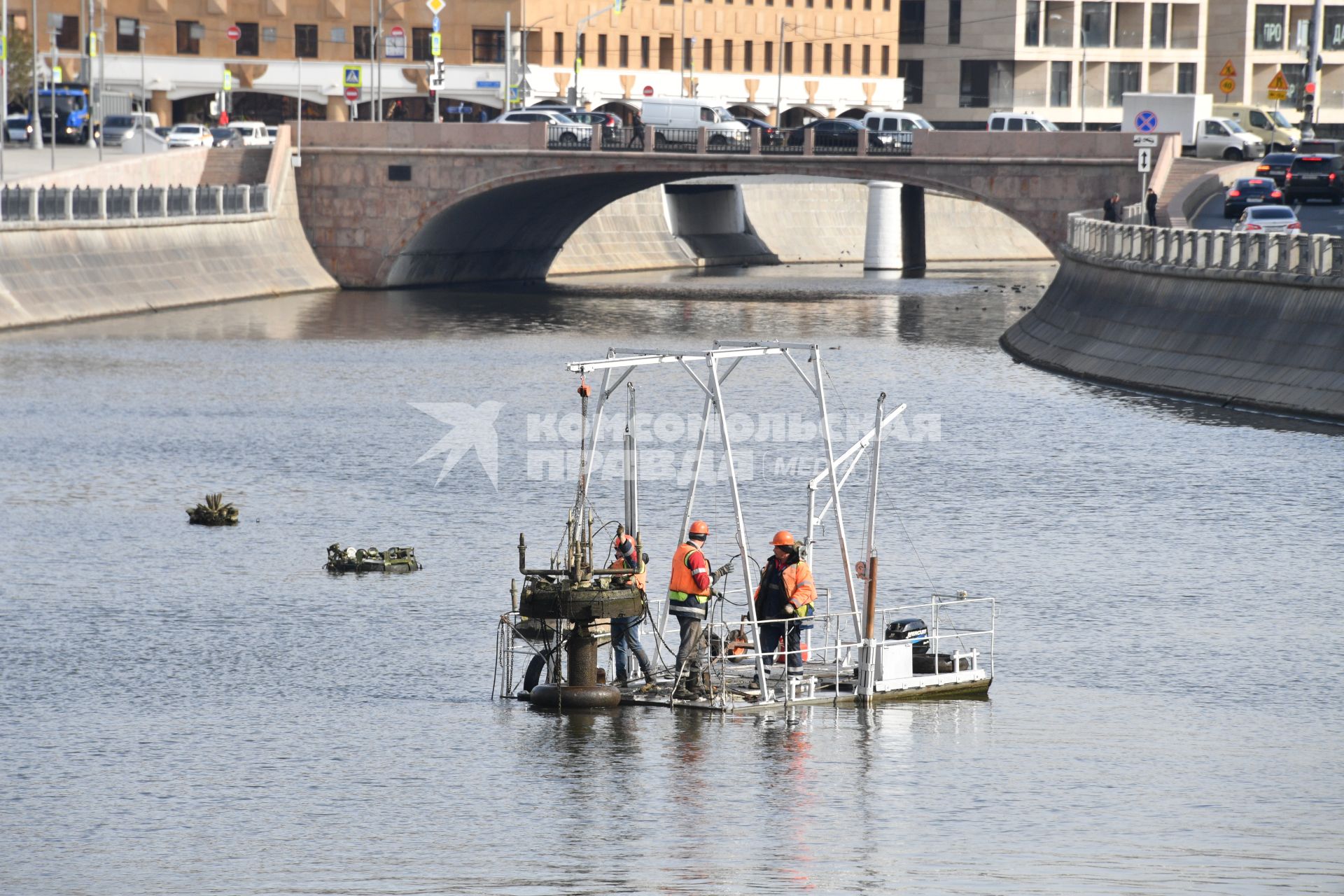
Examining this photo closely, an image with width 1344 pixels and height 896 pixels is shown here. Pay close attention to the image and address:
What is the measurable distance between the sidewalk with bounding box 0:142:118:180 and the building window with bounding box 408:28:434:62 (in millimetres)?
31339

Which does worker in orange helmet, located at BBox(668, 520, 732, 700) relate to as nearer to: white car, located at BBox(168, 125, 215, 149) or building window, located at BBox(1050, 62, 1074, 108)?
white car, located at BBox(168, 125, 215, 149)

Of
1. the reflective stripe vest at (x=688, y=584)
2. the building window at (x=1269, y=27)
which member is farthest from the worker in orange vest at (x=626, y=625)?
the building window at (x=1269, y=27)

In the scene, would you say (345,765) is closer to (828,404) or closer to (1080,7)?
(828,404)

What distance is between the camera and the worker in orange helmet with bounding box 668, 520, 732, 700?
27.3 m

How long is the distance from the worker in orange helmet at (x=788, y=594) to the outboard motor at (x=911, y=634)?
162cm

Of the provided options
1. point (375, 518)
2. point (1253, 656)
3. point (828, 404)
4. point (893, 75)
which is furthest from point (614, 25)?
point (1253, 656)

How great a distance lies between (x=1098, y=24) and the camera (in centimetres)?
16188

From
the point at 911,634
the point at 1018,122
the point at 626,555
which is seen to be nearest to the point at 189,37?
the point at 1018,122

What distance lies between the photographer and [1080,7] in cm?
16138

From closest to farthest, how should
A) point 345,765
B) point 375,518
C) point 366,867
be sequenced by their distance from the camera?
point 366,867, point 345,765, point 375,518

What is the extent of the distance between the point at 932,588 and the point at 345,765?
517 inches

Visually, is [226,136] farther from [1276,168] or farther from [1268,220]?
[1268,220]

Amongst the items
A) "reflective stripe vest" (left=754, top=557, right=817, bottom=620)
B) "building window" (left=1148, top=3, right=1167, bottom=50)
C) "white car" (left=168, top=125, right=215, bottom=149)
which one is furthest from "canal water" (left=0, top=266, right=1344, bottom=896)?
"building window" (left=1148, top=3, right=1167, bottom=50)

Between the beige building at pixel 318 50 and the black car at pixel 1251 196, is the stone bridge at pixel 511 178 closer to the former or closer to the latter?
the black car at pixel 1251 196
